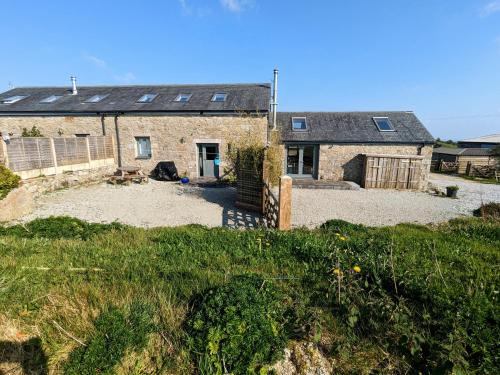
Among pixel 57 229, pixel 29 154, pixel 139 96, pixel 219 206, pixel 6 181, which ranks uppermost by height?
pixel 139 96

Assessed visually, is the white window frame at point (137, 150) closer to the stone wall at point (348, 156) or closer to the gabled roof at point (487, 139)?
the stone wall at point (348, 156)

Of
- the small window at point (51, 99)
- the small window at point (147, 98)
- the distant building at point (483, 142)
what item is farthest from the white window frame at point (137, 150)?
the distant building at point (483, 142)

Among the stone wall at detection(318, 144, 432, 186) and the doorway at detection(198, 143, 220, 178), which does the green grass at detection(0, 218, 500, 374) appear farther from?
the stone wall at detection(318, 144, 432, 186)

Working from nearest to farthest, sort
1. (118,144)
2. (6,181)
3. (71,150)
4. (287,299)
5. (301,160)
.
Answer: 1. (287,299)
2. (6,181)
3. (71,150)
4. (118,144)
5. (301,160)

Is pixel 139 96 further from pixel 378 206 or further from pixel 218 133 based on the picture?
pixel 378 206

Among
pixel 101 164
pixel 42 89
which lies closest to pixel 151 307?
pixel 101 164

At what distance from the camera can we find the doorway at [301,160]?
14.4 metres

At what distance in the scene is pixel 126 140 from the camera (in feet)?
45.4

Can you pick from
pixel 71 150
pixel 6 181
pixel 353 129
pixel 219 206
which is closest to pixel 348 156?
pixel 353 129

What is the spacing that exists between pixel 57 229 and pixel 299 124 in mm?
13217

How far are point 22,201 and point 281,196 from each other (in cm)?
782

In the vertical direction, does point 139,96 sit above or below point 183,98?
above

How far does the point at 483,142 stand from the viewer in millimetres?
32750

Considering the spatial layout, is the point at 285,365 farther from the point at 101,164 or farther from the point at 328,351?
the point at 101,164
